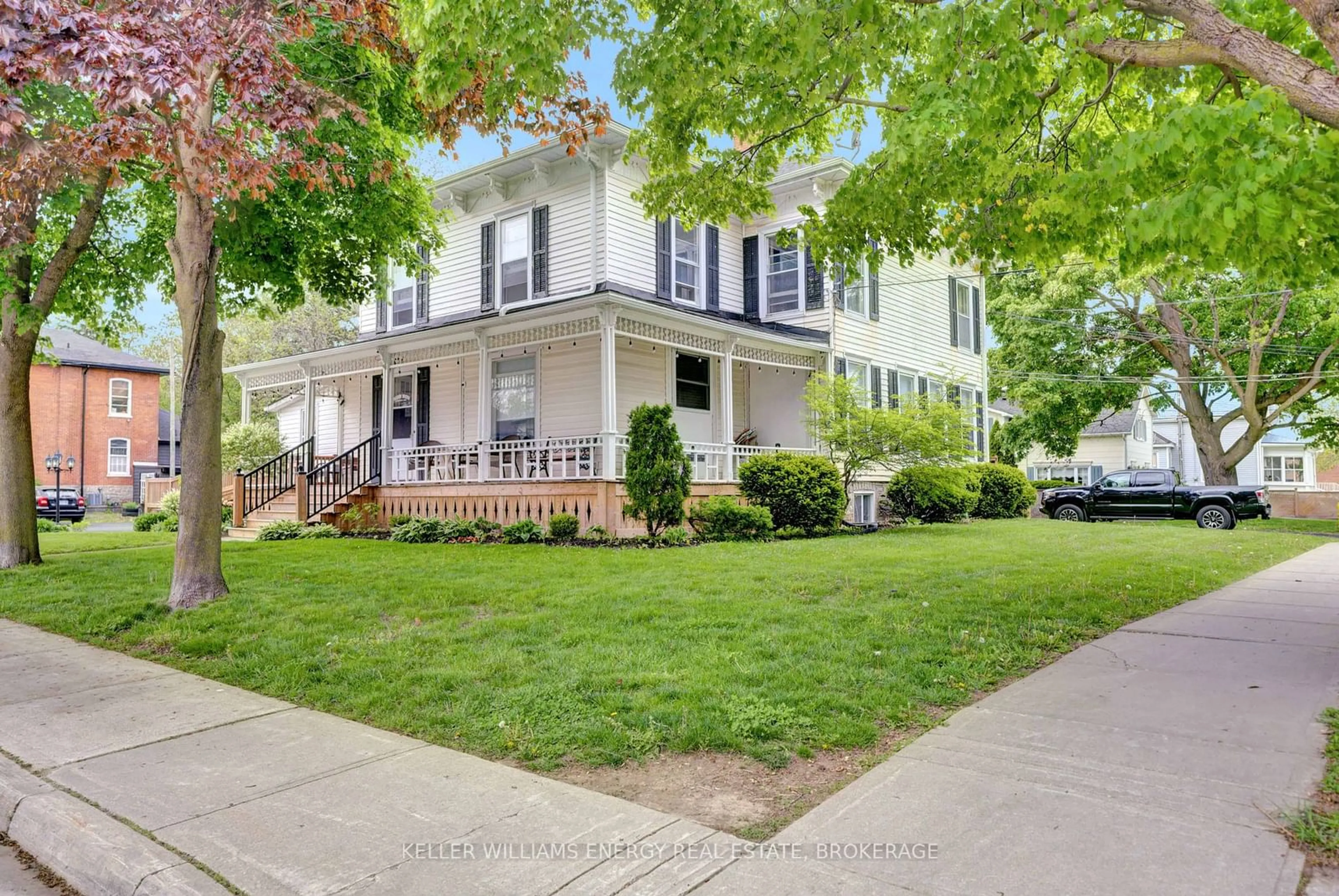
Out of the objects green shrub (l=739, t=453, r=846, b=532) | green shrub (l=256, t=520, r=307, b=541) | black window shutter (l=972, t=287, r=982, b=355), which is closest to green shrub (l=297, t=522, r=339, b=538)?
green shrub (l=256, t=520, r=307, b=541)

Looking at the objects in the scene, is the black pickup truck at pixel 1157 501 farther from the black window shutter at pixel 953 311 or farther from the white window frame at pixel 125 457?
the white window frame at pixel 125 457

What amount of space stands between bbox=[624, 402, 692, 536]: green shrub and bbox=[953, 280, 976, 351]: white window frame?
45.8ft

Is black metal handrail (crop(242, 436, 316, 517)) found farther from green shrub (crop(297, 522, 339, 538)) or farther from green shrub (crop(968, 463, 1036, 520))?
green shrub (crop(968, 463, 1036, 520))

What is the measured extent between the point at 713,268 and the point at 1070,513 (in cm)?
1290

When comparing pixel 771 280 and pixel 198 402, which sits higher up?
pixel 771 280

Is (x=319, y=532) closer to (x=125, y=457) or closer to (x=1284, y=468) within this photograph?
(x=125, y=457)

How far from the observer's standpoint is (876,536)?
15.1 m

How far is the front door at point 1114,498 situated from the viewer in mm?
22219

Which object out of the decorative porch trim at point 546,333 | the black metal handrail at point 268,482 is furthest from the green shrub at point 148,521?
the decorative porch trim at point 546,333

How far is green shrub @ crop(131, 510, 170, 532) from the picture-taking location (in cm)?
2023

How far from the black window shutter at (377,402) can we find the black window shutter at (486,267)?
410 centimetres

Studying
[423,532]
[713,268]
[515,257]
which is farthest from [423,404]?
[713,268]

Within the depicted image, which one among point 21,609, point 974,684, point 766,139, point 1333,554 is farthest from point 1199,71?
point 21,609

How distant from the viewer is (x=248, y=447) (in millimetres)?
24422
